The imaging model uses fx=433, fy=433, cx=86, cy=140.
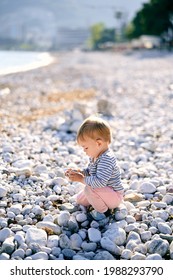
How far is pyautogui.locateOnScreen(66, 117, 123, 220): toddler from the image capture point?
3123 mm

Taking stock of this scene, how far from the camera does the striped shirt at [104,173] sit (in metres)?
3.20

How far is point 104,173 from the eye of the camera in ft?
10.5

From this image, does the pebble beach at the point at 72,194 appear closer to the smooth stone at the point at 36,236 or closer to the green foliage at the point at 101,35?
the smooth stone at the point at 36,236

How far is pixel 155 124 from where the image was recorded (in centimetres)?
730

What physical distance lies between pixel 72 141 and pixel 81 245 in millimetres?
3102

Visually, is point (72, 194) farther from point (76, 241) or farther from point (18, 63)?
point (18, 63)

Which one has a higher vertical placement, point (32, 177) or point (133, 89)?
point (32, 177)

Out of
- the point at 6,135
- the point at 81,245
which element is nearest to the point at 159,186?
the point at 81,245

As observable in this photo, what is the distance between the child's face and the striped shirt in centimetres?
4

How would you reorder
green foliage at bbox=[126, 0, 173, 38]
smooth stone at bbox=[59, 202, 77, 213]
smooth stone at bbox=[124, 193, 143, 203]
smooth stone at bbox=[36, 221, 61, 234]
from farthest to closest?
green foliage at bbox=[126, 0, 173, 38], smooth stone at bbox=[124, 193, 143, 203], smooth stone at bbox=[59, 202, 77, 213], smooth stone at bbox=[36, 221, 61, 234]

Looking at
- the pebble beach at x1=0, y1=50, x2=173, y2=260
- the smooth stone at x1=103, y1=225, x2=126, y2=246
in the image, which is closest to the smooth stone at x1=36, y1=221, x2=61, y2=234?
the pebble beach at x1=0, y1=50, x2=173, y2=260

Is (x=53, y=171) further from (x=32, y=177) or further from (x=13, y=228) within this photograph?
(x=13, y=228)

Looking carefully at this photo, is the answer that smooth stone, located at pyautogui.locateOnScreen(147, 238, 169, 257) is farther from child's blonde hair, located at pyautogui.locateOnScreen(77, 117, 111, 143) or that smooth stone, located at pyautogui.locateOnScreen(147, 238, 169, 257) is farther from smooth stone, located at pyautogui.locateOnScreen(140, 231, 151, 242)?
child's blonde hair, located at pyautogui.locateOnScreen(77, 117, 111, 143)

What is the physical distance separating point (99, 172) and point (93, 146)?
0.66ft
